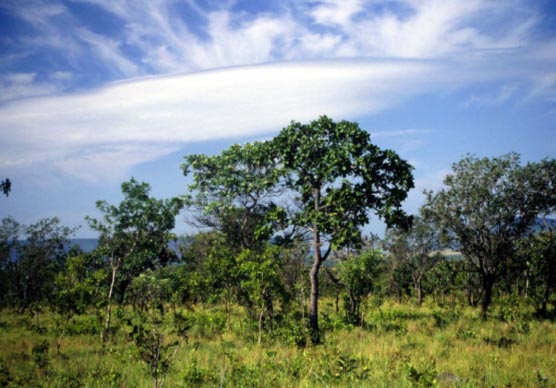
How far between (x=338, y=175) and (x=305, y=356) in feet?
29.6

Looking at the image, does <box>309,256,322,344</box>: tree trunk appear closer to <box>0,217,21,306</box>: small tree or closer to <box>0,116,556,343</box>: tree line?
<box>0,116,556,343</box>: tree line

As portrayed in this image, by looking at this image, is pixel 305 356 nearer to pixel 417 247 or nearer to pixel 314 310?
pixel 314 310

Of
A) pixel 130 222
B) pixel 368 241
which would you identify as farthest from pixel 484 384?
pixel 368 241

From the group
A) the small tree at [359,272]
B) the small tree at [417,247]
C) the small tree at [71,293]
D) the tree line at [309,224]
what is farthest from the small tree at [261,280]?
the small tree at [417,247]

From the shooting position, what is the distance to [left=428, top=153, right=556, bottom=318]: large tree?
2269 cm

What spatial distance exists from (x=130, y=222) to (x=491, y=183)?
897 inches

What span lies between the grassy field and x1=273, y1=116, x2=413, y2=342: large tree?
3.54 m

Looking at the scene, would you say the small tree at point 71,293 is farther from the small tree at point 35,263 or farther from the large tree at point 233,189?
the small tree at point 35,263

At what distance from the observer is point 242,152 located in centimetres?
2362

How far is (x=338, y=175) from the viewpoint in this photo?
19.4 meters

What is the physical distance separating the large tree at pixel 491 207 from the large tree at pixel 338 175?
685 cm

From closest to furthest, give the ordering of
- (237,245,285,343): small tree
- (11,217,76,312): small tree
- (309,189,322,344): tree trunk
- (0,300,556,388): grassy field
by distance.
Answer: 1. (0,300,556,388): grassy field
2. (237,245,285,343): small tree
3. (309,189,322,344): tree trunk
4. (11,217,76,312): small tree

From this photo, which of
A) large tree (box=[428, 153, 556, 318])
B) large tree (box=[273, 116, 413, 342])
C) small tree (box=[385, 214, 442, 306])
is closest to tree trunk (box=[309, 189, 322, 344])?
large tree (box=[273, 116, 413, 342])

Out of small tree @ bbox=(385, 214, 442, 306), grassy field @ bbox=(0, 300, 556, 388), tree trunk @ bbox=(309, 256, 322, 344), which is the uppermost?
small tree @ bbox=(385, 214, 442, 306)
